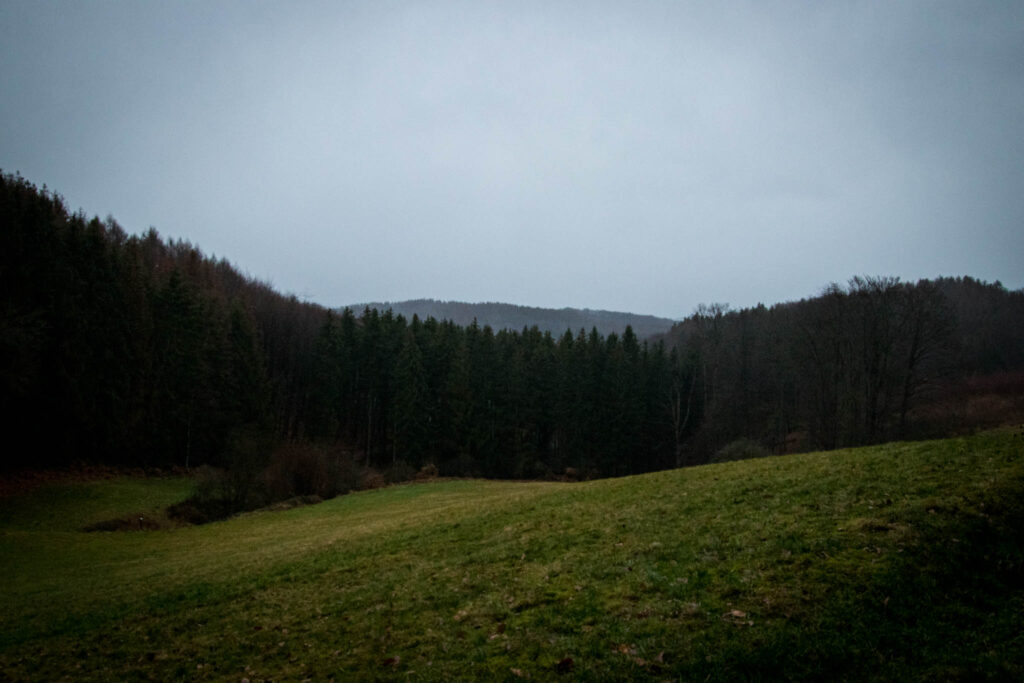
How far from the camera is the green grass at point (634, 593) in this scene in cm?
568

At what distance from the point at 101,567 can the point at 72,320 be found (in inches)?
1135

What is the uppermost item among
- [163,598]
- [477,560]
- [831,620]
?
[831,620]

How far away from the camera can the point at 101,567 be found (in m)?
18.2

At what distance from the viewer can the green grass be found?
568 centimetres

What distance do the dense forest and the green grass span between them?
23.1m

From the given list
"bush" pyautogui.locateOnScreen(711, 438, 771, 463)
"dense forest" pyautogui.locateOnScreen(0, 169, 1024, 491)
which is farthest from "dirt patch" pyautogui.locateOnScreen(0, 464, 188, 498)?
"bush" pyautogui.locateOnScreen(711, 438, 771, 463)

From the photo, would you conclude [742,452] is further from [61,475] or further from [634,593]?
[61,475]

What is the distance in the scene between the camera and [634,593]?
7.50m

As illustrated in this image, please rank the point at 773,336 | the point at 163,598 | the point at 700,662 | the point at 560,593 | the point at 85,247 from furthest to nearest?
the point at 773,336 → the point at 85,247 → the point at 163,598 → the point at 560,593 → the point at 700,662

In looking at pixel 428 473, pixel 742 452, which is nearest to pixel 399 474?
pixel 428 473

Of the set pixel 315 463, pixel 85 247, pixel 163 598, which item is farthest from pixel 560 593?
pixel 85 247

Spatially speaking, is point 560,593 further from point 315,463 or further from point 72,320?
point 72,320

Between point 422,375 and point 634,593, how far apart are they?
55.2m

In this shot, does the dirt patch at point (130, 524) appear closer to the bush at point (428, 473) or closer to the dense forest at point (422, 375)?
the dense forest at point (422, 375)
